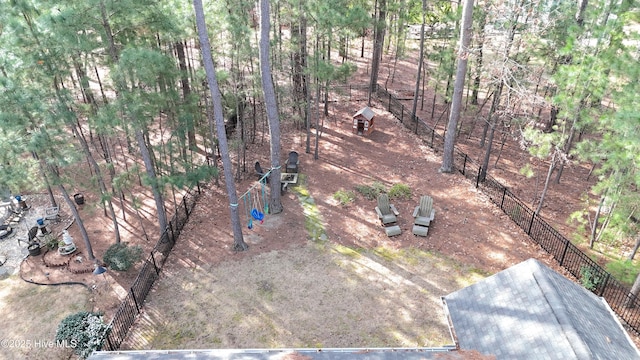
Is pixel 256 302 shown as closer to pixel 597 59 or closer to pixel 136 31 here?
pixel 136 31

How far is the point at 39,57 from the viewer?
10797 mm

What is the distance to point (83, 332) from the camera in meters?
10.5

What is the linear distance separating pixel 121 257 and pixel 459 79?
14136 millimetres

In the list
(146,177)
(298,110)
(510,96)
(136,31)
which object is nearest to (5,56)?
(136,31)

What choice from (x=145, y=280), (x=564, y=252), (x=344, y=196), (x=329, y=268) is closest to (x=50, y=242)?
(x=145, y=280)

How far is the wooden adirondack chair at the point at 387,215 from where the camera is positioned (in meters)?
14.2

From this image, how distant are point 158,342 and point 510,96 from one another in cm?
1392

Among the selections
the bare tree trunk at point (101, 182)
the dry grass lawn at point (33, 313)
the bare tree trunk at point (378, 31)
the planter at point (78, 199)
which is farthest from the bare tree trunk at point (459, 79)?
the planter at point (78, 199)

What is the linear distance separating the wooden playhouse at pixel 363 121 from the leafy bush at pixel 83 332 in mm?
14619

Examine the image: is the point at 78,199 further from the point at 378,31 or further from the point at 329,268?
the point at 378,31

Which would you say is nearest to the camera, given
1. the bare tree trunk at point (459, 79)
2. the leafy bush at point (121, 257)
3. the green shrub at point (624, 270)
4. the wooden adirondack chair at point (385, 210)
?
the green shrub at point (624, 270)

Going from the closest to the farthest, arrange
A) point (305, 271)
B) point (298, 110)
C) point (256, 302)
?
point (256, 302) < point (305, 271) < point (298, 110)

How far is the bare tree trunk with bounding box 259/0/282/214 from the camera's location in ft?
41.7

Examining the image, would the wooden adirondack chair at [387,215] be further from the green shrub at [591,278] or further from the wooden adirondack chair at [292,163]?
the green shrub at [591,278]
